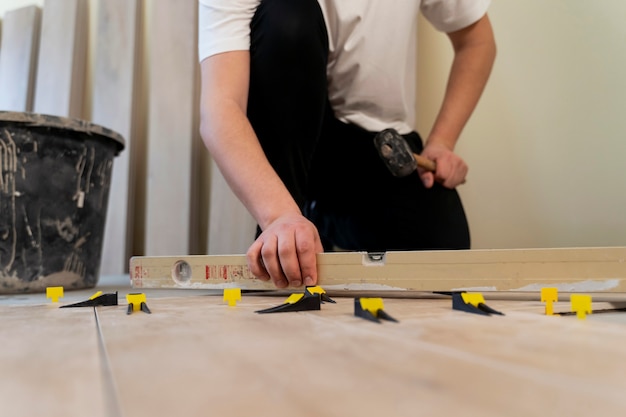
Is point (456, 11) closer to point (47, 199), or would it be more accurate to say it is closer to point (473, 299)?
point (473, 299)

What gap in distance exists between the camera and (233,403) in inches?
8.9

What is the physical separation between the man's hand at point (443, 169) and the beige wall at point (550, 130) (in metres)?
0.27

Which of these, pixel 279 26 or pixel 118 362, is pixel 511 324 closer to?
pixel 118 362

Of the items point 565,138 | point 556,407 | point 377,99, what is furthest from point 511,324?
point 565,138

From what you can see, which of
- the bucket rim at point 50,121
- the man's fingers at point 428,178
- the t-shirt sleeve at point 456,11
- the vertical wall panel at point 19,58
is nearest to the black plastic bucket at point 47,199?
the bucket rim at point 50,121

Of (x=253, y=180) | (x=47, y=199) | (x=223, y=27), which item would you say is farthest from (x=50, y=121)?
(x=253, y=180)

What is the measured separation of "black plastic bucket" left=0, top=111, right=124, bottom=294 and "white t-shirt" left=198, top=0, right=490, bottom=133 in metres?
0.50

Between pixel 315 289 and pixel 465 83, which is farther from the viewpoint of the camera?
pixel 465 83

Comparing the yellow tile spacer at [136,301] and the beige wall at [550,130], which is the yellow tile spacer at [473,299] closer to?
the yellow tile spacer at [136,301]

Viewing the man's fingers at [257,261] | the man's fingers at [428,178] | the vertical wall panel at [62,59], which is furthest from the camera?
the vertical wall panel at [62,59]

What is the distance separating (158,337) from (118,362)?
3.4 inches

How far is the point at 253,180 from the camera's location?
Answer: 0.79 m

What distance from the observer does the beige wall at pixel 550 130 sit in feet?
3.96

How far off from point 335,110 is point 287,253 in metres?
0.66
